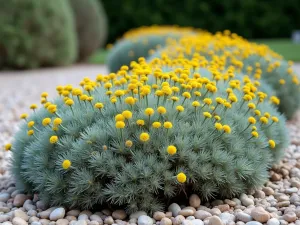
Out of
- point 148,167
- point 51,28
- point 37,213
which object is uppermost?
point 148,167

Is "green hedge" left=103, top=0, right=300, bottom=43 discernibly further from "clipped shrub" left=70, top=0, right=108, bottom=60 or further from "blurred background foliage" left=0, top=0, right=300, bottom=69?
"clipped shrub" left=70, top=0, right=108, bottom=60

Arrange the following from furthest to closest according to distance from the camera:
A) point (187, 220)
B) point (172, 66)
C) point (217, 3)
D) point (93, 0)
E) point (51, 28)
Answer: point (217, 3)
point (93, 0)
point (51, 28)
point (172, 66)
point (187, 220)

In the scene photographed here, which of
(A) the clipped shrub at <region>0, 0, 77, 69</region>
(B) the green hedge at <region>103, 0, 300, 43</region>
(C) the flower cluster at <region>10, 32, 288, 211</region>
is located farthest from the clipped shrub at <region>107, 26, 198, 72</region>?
(B) the green hedge at <region>103, 0, 300, 43</region>

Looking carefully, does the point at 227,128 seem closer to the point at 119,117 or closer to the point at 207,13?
the point at 119,117

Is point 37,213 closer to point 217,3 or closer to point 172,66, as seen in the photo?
point 172,66

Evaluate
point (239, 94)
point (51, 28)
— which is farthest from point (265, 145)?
point (51, 28)

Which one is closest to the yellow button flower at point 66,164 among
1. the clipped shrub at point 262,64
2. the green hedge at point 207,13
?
the clipped shrub at point 262,64

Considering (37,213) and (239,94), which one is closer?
(37,213)
